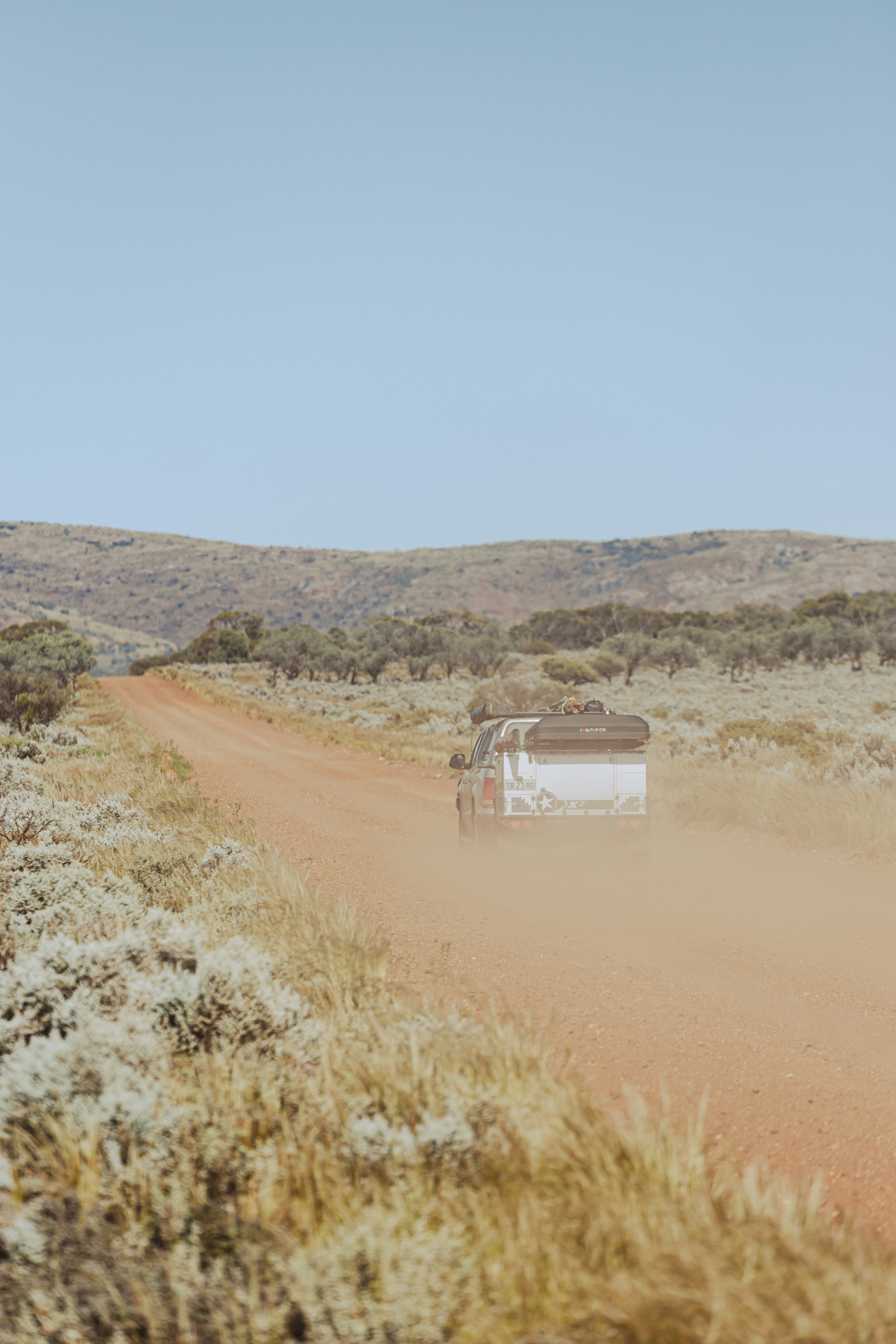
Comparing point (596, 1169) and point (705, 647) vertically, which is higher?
point (705, 647)

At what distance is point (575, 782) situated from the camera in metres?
9.68

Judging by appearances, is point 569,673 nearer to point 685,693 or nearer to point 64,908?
point 685,693

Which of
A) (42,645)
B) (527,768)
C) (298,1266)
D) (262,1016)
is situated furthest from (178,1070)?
(42,645)

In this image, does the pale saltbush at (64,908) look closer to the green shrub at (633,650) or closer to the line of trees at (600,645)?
the line of trees at (600,645)

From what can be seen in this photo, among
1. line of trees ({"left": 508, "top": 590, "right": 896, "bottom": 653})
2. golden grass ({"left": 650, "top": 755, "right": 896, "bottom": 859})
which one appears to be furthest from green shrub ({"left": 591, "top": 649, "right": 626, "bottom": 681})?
golden grass ({"left": 650, "top": 755, "right": 896, "bottom": 859})

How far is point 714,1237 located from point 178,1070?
2.41m

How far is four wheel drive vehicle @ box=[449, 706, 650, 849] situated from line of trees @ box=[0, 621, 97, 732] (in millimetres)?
22312

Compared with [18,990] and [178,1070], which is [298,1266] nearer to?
[178,1070]

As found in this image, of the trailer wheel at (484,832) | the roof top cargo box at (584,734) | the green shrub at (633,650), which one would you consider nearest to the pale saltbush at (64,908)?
the trailer wheel at (484,832)

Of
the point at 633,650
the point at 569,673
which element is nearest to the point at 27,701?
the point at 569,673

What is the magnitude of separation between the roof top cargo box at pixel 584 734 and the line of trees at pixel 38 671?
22.5m

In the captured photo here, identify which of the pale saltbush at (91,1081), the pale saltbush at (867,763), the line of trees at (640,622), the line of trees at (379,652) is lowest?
the pale saltbush at (91,1081)

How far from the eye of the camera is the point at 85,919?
565 centimetres

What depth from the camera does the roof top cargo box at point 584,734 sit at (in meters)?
9.63
